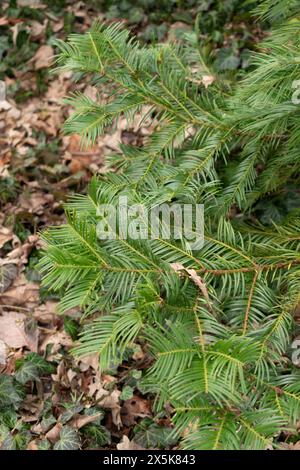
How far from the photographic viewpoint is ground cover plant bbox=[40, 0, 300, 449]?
A: 1319 mm

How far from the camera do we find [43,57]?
11.5 ft

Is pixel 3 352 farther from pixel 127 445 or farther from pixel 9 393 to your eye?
pixel 127 445

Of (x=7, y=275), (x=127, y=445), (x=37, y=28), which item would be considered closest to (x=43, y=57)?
(x=37, y=28)

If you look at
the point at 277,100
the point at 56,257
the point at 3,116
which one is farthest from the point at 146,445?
the point at 3,116

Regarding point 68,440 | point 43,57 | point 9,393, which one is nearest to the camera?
point 68,440

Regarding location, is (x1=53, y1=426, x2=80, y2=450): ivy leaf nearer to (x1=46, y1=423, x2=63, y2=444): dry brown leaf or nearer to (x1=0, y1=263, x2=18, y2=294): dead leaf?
(x1=46, y1=423, x2=63, y2=444): dry brown leaf

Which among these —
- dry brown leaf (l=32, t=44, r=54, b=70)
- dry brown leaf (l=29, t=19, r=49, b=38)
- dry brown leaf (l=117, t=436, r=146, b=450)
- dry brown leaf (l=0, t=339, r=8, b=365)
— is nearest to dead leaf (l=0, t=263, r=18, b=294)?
dry brown leaf (l=0, t=339, r=8, b=365)

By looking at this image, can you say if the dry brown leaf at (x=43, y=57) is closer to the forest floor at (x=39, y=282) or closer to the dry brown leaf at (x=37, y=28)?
the forest floor at (x=39, y=282)

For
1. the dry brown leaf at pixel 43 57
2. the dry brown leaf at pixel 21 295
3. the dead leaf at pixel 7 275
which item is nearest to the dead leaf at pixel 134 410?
the dry brown leaf at pixel 21 295

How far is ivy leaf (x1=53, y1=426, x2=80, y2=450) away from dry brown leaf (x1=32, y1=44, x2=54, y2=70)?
236 centimetres

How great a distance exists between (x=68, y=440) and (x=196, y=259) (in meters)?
0.85

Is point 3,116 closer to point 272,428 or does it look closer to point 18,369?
point 18,369
